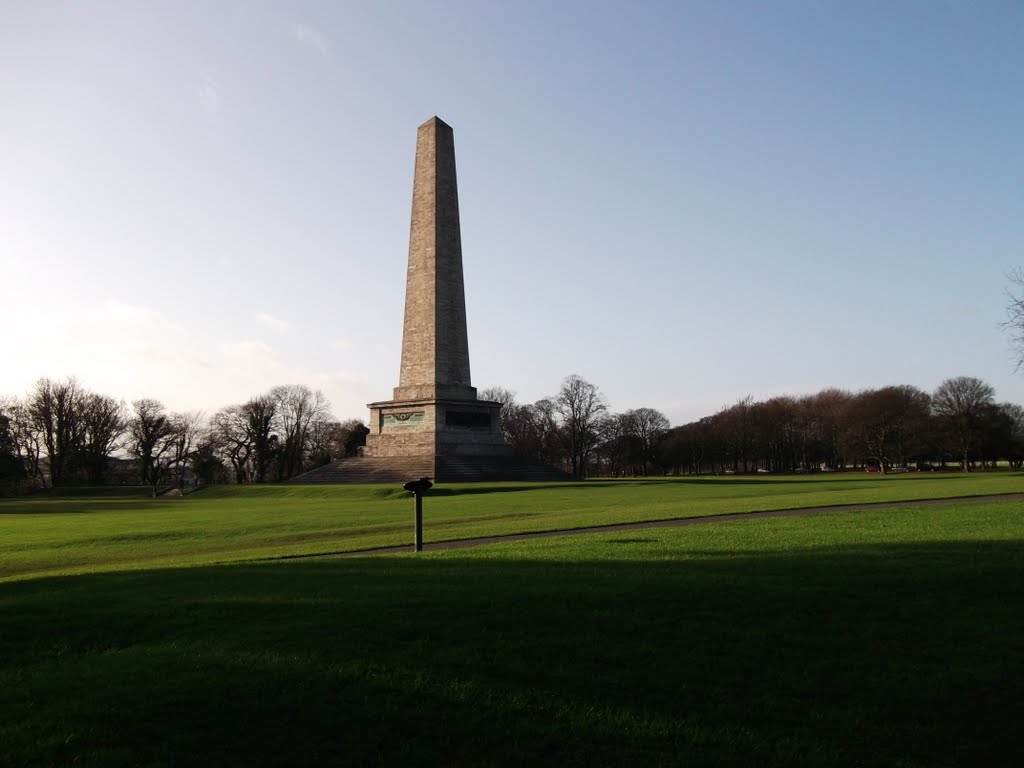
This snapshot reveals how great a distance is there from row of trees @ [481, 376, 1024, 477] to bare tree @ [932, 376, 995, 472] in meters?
0.10

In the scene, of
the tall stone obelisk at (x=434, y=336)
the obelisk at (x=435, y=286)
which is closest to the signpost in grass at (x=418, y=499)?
the tall stone obelisk at (x=434, y=336)

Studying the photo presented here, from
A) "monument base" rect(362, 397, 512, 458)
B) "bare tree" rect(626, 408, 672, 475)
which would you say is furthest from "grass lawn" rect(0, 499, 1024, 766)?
"bare tree" rect(626, 408, 672, 475)

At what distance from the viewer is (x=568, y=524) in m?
18.4

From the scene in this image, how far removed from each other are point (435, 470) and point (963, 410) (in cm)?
6104

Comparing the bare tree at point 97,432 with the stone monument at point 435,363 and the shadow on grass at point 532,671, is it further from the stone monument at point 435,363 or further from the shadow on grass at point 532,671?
the shadow on grass at point 532,671

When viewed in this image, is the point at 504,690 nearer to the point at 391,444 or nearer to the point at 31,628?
the point at 31,628

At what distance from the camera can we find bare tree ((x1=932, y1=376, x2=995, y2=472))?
7594 centimetres

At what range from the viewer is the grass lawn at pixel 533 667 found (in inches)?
171

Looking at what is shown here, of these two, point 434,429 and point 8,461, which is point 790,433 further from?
point 8,461

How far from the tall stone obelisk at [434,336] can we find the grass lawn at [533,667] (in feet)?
134

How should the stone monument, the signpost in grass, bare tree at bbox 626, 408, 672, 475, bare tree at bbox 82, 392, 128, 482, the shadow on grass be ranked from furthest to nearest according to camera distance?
1. bare tree at bbox 626, 408, 672, 475
2. bare tree at bbox 82, 392, 128, 482
3. the stone monument
4. the signpost in grass
5. the shadow on grass

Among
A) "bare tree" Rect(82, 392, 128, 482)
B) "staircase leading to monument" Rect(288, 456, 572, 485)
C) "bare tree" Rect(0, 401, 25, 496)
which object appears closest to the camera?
"staircase leading to monument" Rect(288, 456, 572, 485)

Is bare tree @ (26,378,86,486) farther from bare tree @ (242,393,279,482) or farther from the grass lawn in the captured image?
the grass lawn

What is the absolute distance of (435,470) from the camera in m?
46.7
